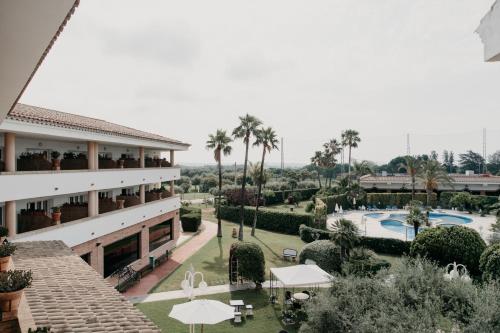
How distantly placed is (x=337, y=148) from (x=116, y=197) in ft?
178

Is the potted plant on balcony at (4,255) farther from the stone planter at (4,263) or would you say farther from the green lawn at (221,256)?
the green lawn at (221,256)

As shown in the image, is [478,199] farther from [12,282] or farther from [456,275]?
[12,282]

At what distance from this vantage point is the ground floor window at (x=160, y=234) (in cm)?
2833

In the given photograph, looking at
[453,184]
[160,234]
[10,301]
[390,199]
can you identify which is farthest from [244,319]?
[453,184]

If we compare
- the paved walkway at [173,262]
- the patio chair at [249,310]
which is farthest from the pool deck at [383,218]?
the patio chair at [249,310]

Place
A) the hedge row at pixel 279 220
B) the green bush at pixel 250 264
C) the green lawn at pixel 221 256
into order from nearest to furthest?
the green bush at pixel 250 264 < the green lawn at pixel 221 256 < the hedge row at pixel 279 220

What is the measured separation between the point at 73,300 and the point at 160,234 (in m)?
21.4

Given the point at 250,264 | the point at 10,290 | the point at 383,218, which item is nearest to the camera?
the point at 10,290

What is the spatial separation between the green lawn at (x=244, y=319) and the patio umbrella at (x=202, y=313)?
7.28 feet

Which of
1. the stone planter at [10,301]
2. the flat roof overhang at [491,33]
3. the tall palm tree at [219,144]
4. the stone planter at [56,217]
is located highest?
the tall palm tree at [219,144]

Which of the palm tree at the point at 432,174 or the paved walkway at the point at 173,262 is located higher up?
the palm tree at the point at 432,174

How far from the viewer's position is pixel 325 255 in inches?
957

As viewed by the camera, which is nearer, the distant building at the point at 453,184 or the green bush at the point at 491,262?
the green bush at the point at 491,262

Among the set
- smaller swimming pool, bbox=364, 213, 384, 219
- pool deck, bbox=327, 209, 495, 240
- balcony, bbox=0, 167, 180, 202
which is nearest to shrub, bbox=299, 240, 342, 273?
pool deck, bbox=327, 209, 495, 240
